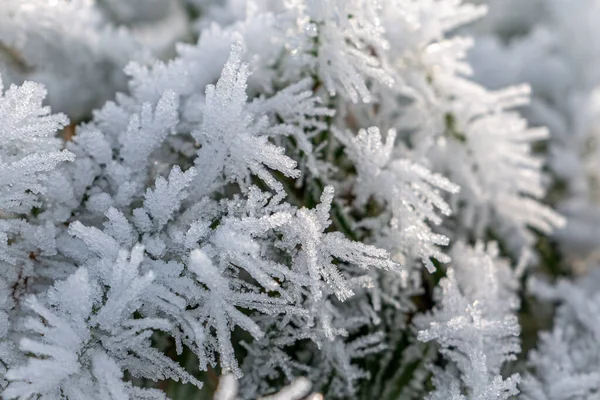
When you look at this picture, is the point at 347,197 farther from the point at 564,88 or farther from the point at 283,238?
the point at 564,88

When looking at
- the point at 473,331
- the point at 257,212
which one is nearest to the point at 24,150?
the point at 257,212

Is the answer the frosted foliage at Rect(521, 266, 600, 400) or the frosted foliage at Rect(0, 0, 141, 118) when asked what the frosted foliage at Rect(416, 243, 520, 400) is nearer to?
the frosted foliage at Rect(521, 266, 600, 400)

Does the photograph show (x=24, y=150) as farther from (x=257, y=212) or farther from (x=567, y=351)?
(x=567, y=351)

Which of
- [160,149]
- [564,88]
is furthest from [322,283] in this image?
[564,88]

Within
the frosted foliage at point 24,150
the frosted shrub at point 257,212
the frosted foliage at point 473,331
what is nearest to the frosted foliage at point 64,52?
the frosted shrub at point 257,212

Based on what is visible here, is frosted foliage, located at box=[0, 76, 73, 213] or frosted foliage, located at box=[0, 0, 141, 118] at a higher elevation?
frosted foliage, located at box=[0, 0, 141, 118]

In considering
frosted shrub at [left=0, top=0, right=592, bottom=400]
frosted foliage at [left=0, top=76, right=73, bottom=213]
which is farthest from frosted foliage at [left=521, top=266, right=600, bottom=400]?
frosted foliage at [left=0, top=76, right=73, bottom=213]

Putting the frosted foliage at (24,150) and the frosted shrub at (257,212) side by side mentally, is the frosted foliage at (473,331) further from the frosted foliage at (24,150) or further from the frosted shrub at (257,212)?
the frosted foliage at (24,150)

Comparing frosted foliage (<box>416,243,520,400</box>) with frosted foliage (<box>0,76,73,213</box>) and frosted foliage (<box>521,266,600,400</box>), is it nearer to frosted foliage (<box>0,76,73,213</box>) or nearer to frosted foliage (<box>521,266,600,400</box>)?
frosted foliage (<box>521,266,600,400</box>)

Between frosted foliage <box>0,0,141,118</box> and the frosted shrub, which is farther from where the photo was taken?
frosted foliage <box>0,0,141,118</box>
